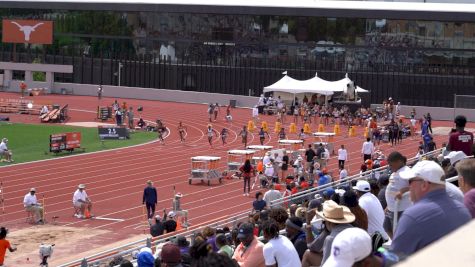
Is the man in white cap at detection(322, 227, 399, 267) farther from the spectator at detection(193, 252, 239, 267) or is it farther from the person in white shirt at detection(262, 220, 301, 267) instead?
the person in white shirt at detection(262, 220, 301, 267)

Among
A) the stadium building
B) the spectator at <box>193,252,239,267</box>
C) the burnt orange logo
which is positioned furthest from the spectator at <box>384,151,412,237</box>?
the burnt orange logo

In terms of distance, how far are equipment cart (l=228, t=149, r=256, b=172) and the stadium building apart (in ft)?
109

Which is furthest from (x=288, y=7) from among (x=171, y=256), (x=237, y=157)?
(x=171, y=256)

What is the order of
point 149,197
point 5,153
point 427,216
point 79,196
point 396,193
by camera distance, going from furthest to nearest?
point 5,153 < point 79,196 < point 149,197 < point 396,193 < point 427,216

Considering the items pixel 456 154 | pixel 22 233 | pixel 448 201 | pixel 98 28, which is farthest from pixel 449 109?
pixel 448 201

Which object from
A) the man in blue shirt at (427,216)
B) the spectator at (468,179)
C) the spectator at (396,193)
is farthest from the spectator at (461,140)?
the man in blue shirt at (427,216)

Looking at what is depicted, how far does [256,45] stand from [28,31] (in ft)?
63.9

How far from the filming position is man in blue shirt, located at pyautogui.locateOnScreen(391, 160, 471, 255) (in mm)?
6473

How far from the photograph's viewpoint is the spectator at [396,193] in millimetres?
10781

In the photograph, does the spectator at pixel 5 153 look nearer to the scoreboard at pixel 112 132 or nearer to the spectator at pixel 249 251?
the scoreboard at pixel 112 132

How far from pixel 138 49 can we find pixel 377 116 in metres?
30.7

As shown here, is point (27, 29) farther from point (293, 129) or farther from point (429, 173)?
point (429, 173)

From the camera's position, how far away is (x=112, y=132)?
50531mm

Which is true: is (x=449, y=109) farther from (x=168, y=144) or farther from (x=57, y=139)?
(x=57, y=139)
